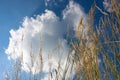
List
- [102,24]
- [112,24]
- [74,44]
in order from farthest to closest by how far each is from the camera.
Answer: [74,44] < [102,24] < [112,24]

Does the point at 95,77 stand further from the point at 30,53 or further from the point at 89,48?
the point at 30,53

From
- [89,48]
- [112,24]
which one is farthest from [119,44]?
[89,48]

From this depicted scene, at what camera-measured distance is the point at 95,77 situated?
188 centimetres

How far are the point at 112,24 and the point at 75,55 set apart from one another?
0.47 metres

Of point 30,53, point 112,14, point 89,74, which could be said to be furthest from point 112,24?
point 30,53

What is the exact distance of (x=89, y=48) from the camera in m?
2.02

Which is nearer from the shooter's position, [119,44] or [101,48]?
[119,44]

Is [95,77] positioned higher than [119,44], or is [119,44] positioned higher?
[119,44]

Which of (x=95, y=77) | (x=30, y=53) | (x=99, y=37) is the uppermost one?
(x=30, y=53)

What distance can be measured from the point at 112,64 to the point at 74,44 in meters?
0.39

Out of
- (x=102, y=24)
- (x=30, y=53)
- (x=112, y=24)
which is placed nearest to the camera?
(x=112, y=24)

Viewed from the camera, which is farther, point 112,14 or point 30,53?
point 30,53

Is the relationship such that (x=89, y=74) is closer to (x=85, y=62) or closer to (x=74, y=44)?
(x=85, y=62)

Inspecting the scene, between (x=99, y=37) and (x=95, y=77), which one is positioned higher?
(x=99, y=37)
